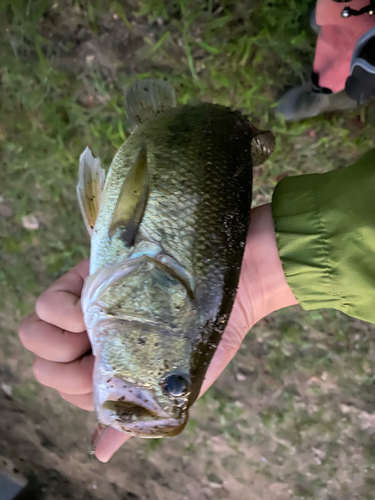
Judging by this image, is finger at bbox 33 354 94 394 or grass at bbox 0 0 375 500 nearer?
finger at bbox 33 354 94 394

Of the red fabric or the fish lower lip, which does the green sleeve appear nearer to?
the fish lower lip

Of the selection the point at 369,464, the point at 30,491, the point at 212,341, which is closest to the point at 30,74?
the point at 212,341

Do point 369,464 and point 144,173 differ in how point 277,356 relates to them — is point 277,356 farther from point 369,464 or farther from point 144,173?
point 144,173

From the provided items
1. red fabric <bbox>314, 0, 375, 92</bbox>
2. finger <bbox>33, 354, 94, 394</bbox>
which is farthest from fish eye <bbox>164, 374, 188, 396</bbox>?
red fabric <bbox>314, 0, 375, 92</bbox>

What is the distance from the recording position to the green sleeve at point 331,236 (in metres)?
1.43

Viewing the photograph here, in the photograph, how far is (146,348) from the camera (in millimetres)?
1200

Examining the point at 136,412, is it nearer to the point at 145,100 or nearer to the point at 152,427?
the point at 152,427

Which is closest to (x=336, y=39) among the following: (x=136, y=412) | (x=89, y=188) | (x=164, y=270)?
(x=89, y=188)

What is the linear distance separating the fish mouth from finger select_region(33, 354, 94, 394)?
46 cm

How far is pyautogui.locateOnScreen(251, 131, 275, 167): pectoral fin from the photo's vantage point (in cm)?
151

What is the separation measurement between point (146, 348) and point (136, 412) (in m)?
0.21

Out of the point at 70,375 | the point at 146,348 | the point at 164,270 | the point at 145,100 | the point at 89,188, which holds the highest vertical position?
the point at 145,100

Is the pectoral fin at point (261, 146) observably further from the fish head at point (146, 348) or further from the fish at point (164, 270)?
the fish head at point (146, 348)

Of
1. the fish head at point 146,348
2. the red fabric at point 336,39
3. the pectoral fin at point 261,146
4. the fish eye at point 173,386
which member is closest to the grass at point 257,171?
the red fabric at point 336,39
